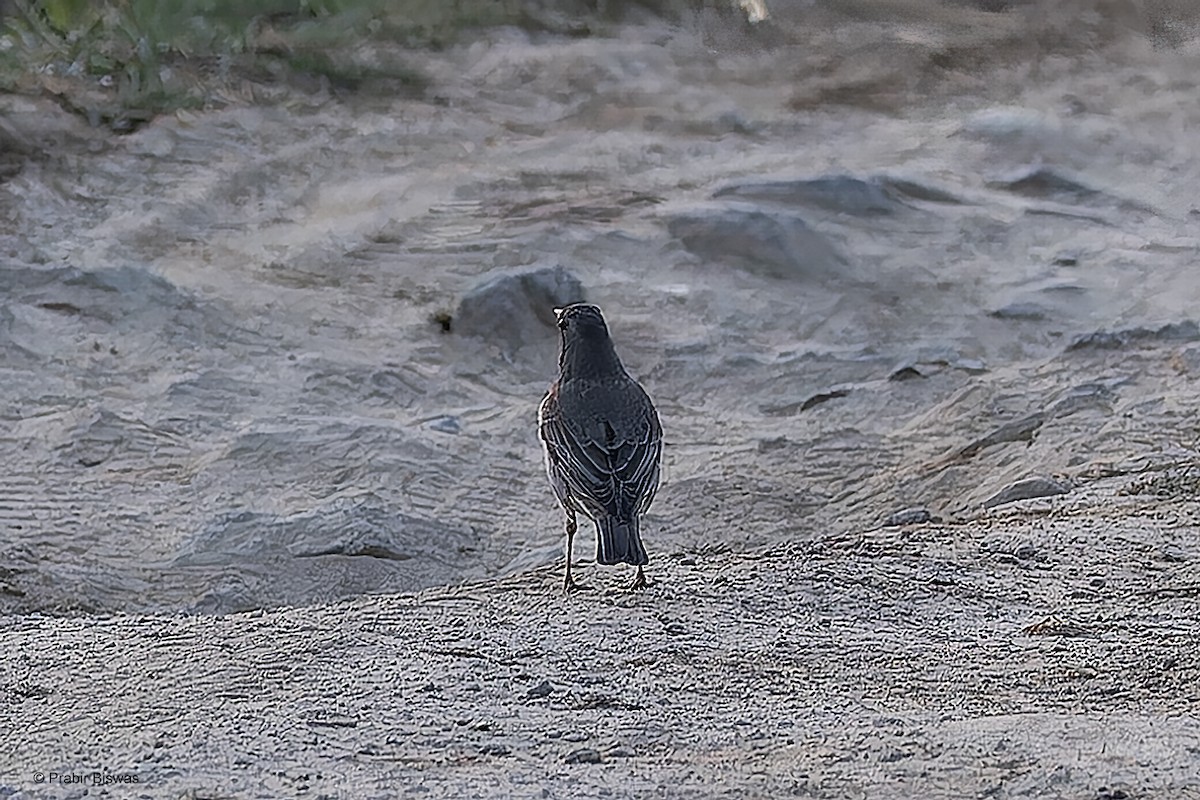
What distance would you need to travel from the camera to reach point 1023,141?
40.7ft

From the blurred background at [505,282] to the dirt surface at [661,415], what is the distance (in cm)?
3

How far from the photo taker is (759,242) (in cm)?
1003

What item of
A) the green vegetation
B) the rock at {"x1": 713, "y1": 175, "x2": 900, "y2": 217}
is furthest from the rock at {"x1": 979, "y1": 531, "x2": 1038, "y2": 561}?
the green vegetation

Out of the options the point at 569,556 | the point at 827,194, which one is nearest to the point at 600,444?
the point at 569,556

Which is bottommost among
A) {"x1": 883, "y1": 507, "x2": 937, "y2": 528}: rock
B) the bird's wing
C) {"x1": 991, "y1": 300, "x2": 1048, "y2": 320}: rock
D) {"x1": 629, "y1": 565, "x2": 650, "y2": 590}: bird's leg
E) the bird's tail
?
{"x1": 991, "y1": 300, "x2": 1048, "y2": 320}: rock

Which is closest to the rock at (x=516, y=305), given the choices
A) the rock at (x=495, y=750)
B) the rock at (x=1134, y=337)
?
the rock at (x=1134, y=337)

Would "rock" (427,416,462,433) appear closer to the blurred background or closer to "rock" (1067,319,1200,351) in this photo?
the blurred background

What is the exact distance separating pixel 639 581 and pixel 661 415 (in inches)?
121

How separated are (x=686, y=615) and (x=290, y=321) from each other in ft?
14.4

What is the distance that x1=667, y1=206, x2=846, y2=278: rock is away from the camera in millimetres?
9922

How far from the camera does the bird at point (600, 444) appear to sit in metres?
5.25

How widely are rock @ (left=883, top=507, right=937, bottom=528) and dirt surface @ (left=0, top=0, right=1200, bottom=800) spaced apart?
4 centimetres

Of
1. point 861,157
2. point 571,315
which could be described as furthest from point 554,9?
point 571,315

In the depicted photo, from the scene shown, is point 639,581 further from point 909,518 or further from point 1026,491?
point 1026,491
